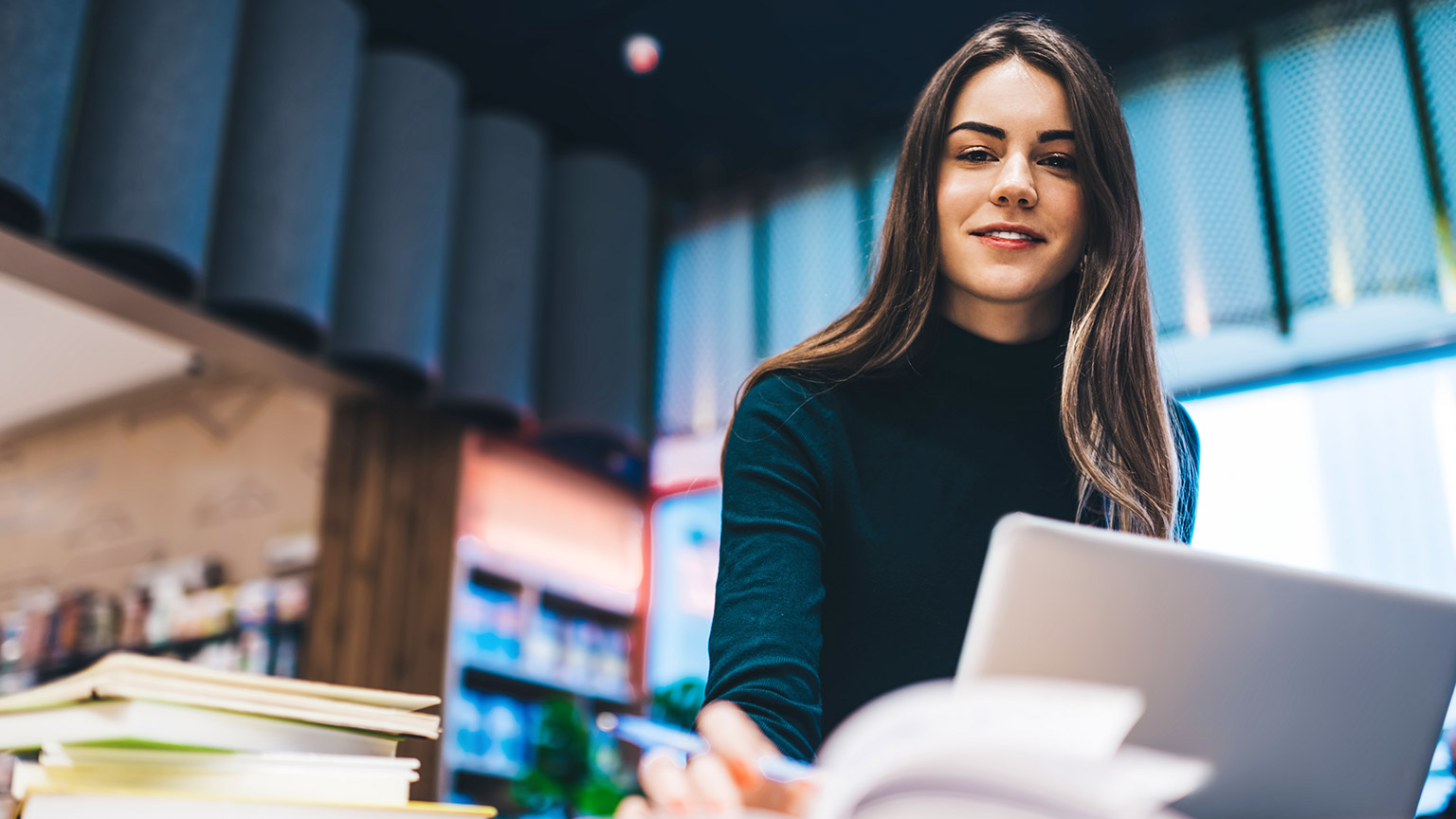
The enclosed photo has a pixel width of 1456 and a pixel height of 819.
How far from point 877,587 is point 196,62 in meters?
2.81

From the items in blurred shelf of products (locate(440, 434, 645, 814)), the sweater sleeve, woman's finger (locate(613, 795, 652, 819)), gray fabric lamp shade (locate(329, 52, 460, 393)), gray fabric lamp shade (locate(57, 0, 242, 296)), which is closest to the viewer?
woman's finger (locate(613, 795, 652, 819))

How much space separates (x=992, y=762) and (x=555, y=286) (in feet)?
13.7

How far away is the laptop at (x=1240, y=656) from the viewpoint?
579 mm

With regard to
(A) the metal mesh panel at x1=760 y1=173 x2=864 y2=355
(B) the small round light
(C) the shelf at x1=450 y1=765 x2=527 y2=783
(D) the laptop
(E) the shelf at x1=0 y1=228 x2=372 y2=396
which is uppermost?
(B) the small round light

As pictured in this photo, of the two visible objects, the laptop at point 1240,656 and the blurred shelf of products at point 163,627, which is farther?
the blurred shelf of products at point 163,627

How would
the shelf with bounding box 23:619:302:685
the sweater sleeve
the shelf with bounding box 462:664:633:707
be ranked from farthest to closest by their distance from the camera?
the shelf with bounding box 23:619:302:685 < the shelf with bounding box 462:664:633:707 < the sweater sleeve

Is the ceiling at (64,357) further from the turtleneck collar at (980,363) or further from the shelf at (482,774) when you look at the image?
the turtleneck collar at (980,363)

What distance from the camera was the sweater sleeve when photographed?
0.81 m

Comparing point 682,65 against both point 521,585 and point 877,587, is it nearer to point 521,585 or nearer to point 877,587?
point 521,585

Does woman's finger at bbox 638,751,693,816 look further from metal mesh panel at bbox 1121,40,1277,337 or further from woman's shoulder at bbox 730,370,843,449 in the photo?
metal mesh panel at bbox 1121,40,1277,337

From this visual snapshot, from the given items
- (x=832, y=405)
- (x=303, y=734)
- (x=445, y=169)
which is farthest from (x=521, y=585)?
(x=303, y=734)

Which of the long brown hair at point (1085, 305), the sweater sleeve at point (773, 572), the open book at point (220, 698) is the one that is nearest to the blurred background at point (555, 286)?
the long brown hair at point (1085, 305)

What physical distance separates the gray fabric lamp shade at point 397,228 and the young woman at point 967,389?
2772 millimetres

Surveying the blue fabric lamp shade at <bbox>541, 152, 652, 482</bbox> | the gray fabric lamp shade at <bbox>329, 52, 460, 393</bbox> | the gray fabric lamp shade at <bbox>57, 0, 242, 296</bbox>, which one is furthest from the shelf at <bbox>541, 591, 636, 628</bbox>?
the gray fabric lamp shade at <bbox>57, 0, 242, 296</bbox>
